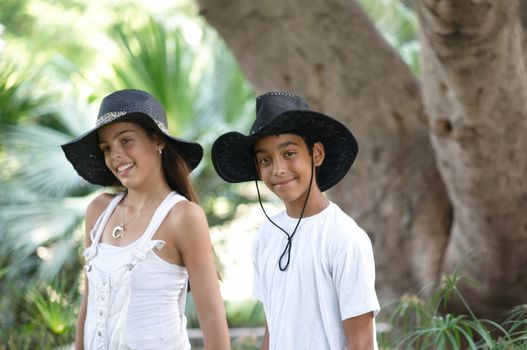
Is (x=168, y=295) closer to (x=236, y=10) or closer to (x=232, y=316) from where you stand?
(x=236, y=10)

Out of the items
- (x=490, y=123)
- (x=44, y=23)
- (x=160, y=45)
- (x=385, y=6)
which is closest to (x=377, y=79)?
(x=490, y=123)

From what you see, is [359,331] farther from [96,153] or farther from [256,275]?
[96,153]

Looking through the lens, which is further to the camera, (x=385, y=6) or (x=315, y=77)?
(x=385, y=6)

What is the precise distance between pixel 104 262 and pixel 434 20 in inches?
70.7

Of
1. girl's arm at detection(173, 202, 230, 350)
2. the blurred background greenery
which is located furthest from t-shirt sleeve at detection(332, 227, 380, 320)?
the blurred background greenery

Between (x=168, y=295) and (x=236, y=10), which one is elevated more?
(x=236, y=10)

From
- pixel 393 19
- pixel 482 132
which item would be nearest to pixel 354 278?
pixel 482 132

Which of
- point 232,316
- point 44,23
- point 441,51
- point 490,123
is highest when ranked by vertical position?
point 44,23

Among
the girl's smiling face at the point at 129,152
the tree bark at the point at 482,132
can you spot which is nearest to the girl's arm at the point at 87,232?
the girl's smiling face at the point at 129,152

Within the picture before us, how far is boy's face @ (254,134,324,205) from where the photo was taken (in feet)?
9.01

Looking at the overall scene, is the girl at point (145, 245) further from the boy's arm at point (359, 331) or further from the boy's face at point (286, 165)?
the boy's arm at point (359, 331)

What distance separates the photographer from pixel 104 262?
2.99m

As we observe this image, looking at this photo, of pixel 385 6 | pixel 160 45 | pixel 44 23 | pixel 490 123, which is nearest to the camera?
pixel 490 123

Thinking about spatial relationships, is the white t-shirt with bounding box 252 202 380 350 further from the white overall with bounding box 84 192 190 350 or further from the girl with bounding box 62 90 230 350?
the white overall with bounding box 84 192 190 350
